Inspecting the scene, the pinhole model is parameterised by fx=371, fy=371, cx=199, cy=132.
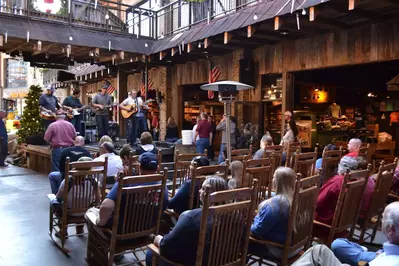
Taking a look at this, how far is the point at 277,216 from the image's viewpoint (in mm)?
2896

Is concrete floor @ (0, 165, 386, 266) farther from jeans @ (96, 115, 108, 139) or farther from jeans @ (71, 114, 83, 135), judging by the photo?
jeans @ (71, 114, 83, 135)

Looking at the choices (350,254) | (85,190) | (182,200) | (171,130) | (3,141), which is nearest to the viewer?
(350,254)

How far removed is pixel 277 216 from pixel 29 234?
3414 mm

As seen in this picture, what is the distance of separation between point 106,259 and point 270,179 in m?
2.05

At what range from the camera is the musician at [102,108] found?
955cm

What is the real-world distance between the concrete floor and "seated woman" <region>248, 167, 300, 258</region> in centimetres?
170

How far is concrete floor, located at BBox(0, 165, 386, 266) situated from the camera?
3922mm

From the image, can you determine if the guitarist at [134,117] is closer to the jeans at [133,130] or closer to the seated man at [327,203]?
the jeans at [133,130]

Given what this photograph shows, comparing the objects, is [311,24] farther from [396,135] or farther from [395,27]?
[396,135]

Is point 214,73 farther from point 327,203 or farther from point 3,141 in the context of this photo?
point 327,203

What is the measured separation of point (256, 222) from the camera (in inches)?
118

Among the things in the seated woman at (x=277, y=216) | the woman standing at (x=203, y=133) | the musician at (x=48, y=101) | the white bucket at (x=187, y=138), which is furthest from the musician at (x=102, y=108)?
the seated woman at (x=277, y=216)

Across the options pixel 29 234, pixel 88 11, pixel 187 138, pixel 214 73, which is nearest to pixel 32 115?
pixel 88 11

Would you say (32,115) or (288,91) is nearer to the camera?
(288,91)
